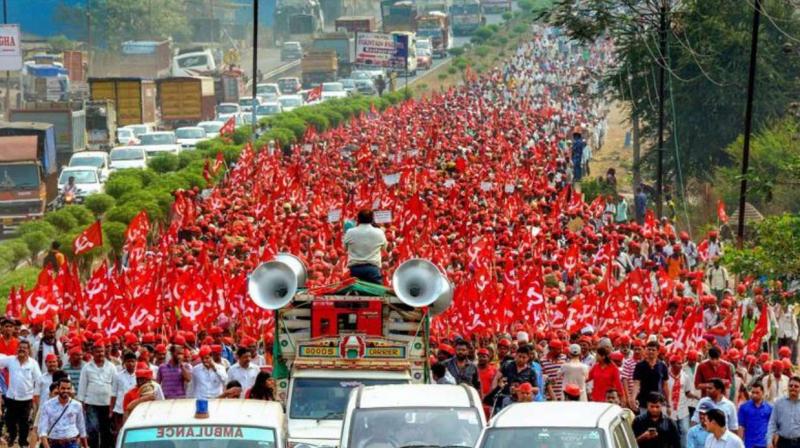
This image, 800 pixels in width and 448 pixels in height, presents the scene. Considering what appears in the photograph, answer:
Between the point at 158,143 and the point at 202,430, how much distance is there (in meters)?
45.3

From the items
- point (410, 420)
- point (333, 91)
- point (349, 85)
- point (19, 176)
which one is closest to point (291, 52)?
point (349, 85)

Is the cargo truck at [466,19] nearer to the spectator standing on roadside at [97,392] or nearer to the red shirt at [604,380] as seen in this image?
the spectator standing on roadside at [97,392]

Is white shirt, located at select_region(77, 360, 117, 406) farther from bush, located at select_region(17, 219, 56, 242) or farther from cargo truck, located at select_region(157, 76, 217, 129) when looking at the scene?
cargo truck, located at select_region(157, 76, 217, 129)

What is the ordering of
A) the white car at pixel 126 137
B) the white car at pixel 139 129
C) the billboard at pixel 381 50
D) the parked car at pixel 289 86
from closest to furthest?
the white car at pixel 126 137 < the white car at pixel 139 129 < the parked car at pixel 289 86 < the billboard at pixel 381 50

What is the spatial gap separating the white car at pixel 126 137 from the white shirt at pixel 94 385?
42.6m

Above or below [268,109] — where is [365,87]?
below

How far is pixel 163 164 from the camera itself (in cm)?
4891

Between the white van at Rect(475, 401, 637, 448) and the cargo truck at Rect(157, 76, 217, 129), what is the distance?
2286 inches

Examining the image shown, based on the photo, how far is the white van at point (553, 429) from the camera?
12.8 metres

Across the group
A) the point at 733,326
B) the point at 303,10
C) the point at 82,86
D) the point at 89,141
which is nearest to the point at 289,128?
the point at 89,141

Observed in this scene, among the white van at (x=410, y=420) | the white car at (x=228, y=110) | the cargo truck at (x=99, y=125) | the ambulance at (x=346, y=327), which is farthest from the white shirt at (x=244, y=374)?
the white car at (x=228, y=110)

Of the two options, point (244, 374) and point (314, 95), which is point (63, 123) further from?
point (244, 374)

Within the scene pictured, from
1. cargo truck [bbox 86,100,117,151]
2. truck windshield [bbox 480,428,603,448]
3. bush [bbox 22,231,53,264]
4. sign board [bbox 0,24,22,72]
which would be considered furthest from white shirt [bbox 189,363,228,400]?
sign board [bbox 0,24,22,72]

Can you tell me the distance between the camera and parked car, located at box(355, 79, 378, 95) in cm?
8656
